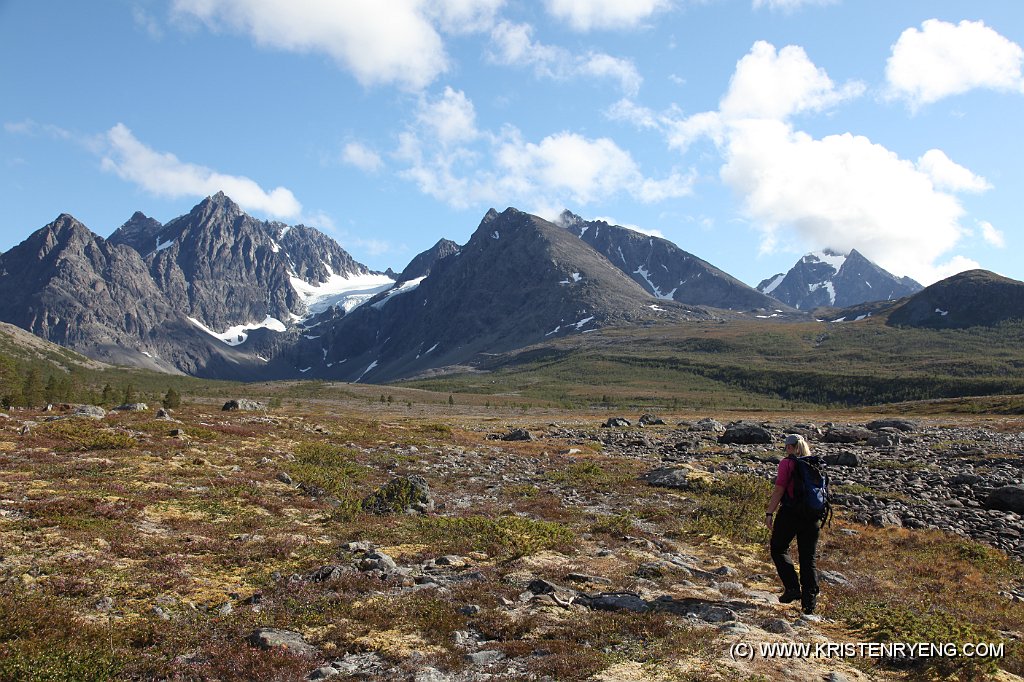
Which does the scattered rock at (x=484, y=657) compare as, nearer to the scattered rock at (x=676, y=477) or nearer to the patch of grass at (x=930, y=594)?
the patch of grass at (x=930, y=594)

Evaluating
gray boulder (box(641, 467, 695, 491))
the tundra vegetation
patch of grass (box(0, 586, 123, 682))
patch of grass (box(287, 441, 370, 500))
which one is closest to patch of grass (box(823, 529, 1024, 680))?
the tundra vegetation

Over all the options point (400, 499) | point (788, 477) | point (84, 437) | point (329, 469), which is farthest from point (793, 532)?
point (84, 437)

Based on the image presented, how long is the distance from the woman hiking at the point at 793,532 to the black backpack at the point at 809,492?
0.07ft

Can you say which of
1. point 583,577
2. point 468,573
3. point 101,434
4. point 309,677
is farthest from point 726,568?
point 101,434

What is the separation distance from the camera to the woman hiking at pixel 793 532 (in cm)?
1155

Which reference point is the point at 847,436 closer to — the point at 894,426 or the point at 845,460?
the point at 894,426

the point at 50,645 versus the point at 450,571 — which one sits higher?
the point at 50,645

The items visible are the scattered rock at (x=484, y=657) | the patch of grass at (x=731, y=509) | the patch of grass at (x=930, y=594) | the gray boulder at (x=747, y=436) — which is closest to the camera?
the scattered rock at (x=484, y=657)

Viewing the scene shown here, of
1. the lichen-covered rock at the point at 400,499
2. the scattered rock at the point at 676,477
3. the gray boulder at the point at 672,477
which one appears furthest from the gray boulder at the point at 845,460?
the lichen-covered rock at the point at 400,499

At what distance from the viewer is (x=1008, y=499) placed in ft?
76.4

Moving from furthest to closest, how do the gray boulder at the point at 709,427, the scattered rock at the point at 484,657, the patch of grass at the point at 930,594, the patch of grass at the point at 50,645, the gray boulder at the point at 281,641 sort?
the gray boulder at the point at 709,427 < the patch of grass at the point at 930,594 < the gray boulder at the point at 281,641 < the scattered rock at the point at 484,657 < the patch of grass at the point at 50,645

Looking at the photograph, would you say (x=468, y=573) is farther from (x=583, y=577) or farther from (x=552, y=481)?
(x=552, y=481)

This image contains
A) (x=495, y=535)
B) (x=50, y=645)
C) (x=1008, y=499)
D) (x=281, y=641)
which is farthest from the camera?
(x=1008, y=499)

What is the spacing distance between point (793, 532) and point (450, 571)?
302 inches
